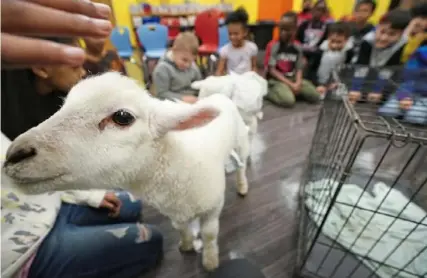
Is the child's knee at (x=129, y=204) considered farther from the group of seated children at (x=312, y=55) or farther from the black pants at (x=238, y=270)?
the group of seated children at (x=312, y=55)

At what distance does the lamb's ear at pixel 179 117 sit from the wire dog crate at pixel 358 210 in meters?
0.45

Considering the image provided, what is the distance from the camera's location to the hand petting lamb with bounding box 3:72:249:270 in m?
0.48

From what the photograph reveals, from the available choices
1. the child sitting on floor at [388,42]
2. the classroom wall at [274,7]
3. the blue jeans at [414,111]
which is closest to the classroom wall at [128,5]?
Answer: the classroom wall at [274,7]

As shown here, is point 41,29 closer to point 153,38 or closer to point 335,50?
point 335,50

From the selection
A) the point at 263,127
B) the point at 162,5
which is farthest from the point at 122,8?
the point at 263,127

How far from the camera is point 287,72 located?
9.87 ft

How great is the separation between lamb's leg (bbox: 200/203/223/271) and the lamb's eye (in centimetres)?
53

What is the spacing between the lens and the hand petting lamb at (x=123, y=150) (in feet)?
1.57

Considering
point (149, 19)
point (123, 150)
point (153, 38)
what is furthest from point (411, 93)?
point (149, 19)

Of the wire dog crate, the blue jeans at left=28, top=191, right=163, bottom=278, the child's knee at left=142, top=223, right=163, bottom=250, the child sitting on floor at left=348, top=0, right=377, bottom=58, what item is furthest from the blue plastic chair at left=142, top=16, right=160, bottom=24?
the child's knee at left=142, top=223, right=163, bottom=250

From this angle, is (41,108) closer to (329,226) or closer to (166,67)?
(166,67)

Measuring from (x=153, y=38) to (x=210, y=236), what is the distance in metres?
3.34

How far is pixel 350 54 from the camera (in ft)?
9.52

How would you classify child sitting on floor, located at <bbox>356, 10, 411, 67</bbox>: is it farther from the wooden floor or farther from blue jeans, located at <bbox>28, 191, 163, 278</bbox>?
blue jeans, located at <bbox>28, 191, 163, 278</bbox>
